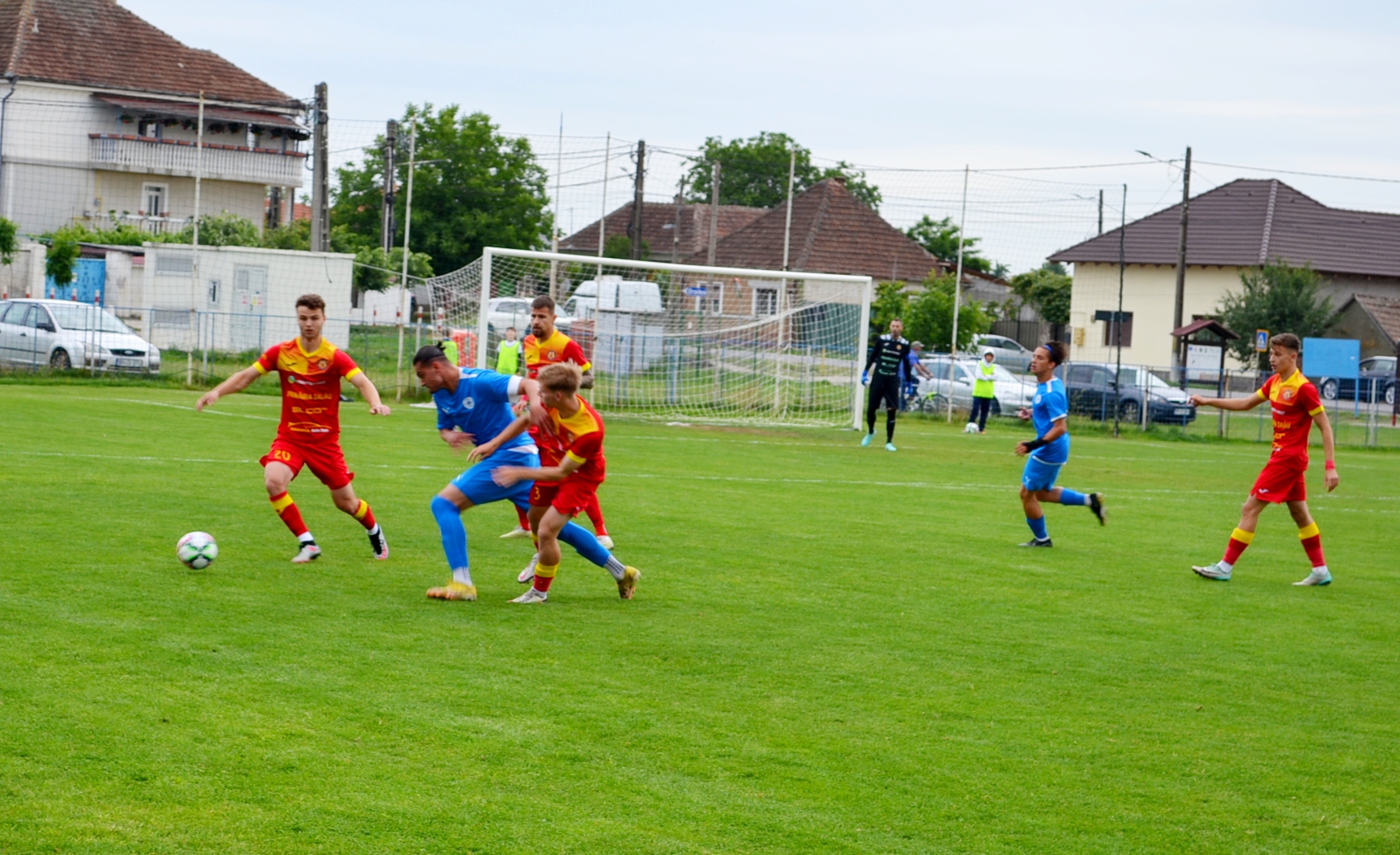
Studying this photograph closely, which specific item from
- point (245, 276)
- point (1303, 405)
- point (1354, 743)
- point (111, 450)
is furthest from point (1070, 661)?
point (245, 276)

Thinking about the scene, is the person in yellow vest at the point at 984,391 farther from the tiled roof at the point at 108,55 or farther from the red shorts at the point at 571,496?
the tiled roof at the point at 108,55

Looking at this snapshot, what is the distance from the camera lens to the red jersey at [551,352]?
12.3 meters

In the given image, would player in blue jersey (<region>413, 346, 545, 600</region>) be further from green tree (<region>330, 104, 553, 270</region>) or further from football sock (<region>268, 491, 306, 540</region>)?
green tree (<region>330, 104, 553, 270</region>)

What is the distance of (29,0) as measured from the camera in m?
49.9

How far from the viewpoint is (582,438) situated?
8219 mm

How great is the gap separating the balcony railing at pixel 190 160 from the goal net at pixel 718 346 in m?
26.5

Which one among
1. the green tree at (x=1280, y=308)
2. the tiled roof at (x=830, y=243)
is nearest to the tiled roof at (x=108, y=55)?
the tiled roof at (x=830, y=243)

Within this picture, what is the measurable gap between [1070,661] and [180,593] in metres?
5.10

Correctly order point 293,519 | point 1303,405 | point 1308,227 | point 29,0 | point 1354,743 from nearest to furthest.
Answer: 1. point 1354,743
2. point 293,519
3. point 1303,405
4. point 29,0
5. point 1308,227

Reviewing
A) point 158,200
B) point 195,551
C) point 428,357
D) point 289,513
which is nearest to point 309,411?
point 289,513

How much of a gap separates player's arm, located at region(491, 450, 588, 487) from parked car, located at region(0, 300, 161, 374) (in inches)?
843

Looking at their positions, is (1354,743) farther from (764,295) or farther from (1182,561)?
(764,295)

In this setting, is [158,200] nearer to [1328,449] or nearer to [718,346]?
[718,346]

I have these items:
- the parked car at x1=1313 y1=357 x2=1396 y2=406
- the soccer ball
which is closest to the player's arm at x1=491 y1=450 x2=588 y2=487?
the soccer ball
